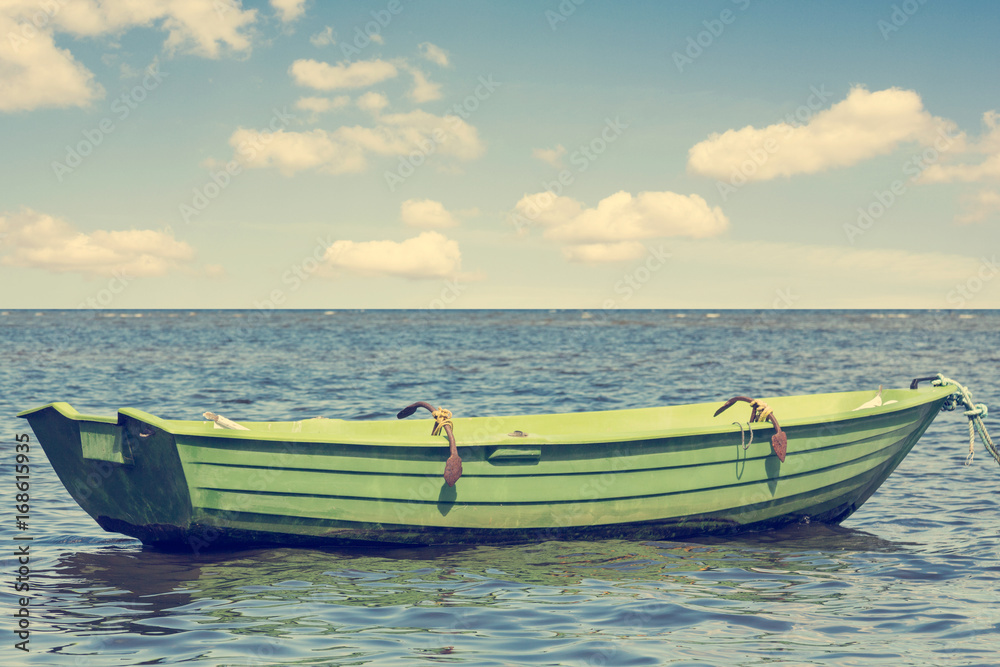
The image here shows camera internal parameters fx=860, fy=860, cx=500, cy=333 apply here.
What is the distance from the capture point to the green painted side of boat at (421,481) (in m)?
8.15

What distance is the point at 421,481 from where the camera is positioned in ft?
27.8

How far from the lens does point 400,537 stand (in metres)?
8.67

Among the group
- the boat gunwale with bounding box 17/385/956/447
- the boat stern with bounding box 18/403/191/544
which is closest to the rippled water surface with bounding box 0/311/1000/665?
the boat stern with bounding box 18/403/191/544

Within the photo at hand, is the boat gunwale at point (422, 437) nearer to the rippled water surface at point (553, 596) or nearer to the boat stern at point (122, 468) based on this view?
the boat stern at point (122, 468)

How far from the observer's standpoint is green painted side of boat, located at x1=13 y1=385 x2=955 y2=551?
26.7ft

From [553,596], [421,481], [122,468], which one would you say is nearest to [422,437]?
[421,481]

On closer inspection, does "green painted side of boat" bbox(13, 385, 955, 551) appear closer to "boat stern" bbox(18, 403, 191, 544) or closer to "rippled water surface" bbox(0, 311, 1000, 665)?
"boat stern" bbox(18, 403, 191, 544)

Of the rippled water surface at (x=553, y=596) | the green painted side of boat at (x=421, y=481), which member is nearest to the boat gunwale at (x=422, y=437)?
the green painted side of boat at (x=421, y=481)

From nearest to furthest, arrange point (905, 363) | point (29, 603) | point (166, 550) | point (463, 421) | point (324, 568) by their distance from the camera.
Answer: point (29, 603)
point (324, 568)
point (166, 550)
point (463, 421)
point (905, 363)

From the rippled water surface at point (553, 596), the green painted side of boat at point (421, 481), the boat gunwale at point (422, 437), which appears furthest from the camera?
the green painted side of boat at point (421, 481)

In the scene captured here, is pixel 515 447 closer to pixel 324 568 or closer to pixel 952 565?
pixel 324 568

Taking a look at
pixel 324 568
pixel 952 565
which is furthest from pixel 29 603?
pixel 952 565

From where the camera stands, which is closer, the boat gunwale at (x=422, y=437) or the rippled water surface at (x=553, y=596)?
the rippled water surface at (x=553, y=596)

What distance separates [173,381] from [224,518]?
22.7 meters
